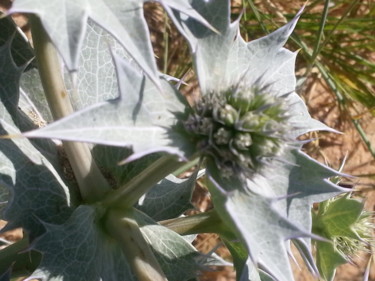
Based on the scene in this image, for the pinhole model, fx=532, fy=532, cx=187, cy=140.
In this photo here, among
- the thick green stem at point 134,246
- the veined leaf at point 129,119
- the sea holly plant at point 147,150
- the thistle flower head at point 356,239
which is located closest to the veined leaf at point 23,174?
the sea holly plant at point 147,150

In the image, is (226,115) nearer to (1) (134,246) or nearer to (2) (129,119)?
(2) (129,119)

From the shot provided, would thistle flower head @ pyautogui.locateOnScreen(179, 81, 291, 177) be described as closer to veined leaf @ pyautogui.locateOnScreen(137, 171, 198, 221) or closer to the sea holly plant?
the sea holly plant

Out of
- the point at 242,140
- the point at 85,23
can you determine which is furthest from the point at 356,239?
the point at 85,23

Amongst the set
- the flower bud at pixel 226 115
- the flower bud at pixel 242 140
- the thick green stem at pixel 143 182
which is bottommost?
the thick green stem at pixel 143 182

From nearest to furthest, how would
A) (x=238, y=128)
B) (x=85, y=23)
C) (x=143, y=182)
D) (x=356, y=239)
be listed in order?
(x=85, y=23), (x=238, y=128), (x=143, y=182), (x=356, y=239)

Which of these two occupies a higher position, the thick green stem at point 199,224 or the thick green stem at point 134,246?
the thick green stem at point 134,246

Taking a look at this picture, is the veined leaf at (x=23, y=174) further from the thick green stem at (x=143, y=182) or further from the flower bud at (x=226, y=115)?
the flower bud at (x=226, y=115)

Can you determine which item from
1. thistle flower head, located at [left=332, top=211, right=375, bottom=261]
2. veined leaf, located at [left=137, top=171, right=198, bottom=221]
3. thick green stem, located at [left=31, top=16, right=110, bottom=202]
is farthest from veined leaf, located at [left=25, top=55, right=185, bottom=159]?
thistle flower head, located at [left=332, top=211, right=375, bottom=261]

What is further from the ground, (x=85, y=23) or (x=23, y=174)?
(x=85, y=23)
